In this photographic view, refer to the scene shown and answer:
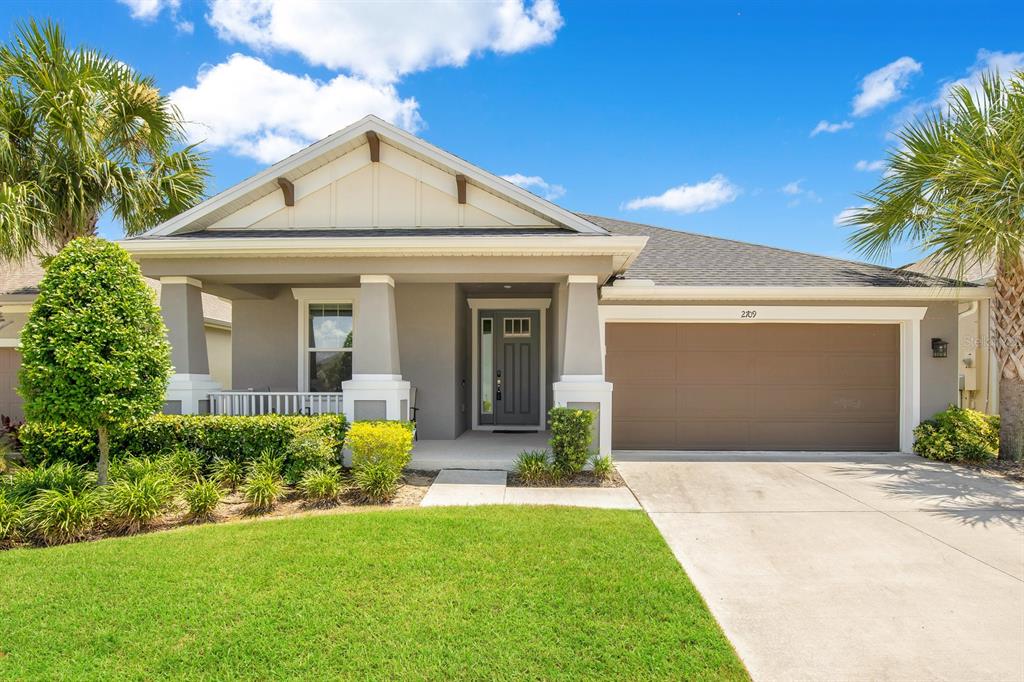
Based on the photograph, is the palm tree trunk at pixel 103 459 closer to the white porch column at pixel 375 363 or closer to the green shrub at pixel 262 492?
the green shrub at pixel 262 492

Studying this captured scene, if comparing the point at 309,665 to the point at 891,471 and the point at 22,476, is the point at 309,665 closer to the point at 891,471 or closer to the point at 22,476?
the point at 22,476

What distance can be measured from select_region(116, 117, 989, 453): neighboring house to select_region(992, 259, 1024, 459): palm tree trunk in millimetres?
530

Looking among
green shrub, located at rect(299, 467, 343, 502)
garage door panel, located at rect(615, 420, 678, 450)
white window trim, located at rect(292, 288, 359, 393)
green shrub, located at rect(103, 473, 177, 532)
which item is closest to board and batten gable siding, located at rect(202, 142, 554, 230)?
white window trim, located at rect(292, 288, 359, 393)

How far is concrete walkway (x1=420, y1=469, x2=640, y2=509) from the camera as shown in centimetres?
618

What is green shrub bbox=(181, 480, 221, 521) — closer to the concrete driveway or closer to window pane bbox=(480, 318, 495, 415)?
the concrete driveway

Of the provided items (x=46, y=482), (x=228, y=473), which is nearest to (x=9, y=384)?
(x=46, y=482)

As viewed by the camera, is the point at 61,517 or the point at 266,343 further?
the point at 266,343

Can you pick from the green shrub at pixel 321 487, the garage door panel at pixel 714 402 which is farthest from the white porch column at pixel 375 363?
the garage door panel at pixel 714 402

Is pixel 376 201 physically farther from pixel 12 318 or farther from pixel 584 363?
pixel 12 318

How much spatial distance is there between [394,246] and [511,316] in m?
4.49

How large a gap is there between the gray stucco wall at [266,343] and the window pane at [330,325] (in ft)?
1.13

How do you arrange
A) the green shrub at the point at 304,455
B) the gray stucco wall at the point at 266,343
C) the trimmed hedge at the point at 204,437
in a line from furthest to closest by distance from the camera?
the gray stucco wall at the point at 266,343 → the trimmed hedge at the point at 204,437 → the green shrub at the point at 304,455

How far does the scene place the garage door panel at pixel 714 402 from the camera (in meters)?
9.44

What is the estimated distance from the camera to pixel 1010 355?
332 inches
